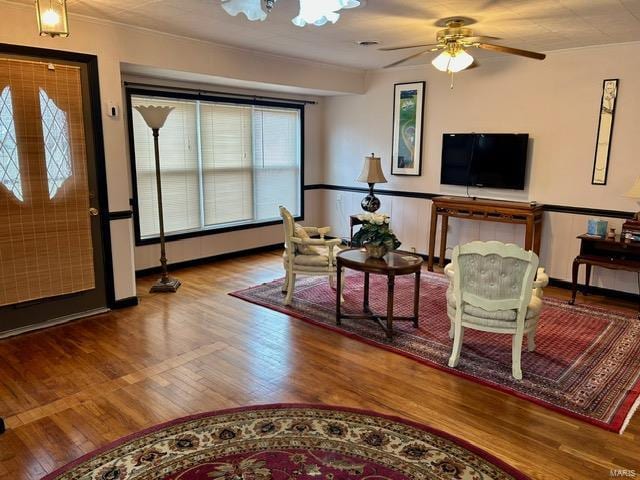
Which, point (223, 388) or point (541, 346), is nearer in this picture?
point (223, 388)

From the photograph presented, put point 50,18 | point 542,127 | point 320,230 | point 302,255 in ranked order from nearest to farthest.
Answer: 1. point 50,18
2. point 302,255
3. point 320,230
4. point 542,127

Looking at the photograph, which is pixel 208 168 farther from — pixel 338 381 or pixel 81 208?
pixel 338 381

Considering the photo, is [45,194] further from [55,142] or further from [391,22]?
[391,22]

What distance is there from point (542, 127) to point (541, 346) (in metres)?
2.73

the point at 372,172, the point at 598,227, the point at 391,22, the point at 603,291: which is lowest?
the point at 603,291

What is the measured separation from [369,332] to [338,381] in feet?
2.88

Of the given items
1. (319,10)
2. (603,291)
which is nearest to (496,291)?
(319,10)

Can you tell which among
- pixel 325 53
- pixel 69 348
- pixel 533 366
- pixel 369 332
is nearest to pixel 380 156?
pixel 325 53

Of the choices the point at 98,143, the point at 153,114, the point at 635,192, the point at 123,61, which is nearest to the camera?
the point at 98,143

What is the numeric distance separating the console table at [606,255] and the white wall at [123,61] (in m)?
3.81

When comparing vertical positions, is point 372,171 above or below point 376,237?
above

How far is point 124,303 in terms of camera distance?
4492mm

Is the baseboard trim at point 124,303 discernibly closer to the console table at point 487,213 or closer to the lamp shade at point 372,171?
the lamp shade at point 372,171

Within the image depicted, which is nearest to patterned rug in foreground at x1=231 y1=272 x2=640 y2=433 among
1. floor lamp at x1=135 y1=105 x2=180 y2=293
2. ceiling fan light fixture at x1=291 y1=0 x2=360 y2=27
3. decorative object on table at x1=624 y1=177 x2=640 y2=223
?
floor lamp at x1=135 y1=105 x2=180 y2=293
